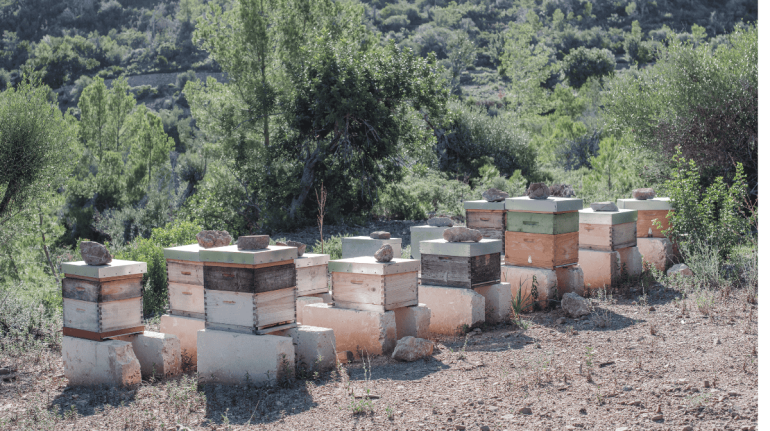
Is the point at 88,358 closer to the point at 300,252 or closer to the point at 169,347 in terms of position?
the point at 169,347

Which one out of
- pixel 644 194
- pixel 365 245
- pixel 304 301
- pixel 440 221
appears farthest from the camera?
pixel 644 194

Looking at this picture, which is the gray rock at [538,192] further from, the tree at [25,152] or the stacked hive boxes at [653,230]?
the tree at [25,152]

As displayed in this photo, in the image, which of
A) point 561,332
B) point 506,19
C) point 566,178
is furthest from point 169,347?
point 506,19

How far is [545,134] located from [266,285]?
102ft

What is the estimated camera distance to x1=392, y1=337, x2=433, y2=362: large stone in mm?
5477

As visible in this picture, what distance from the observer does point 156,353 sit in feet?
17.5

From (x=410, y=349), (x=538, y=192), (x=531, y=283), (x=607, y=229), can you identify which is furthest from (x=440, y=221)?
(x=410, y=349)

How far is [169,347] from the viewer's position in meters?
5.39

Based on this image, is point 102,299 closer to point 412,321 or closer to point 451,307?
point 412,321

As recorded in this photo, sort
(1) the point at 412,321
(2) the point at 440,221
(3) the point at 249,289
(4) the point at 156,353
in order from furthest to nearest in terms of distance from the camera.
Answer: (2) the point at 440,221 → (1) the point at 412,321 → (4) the point at 156,353 → (3) the point at 249,289

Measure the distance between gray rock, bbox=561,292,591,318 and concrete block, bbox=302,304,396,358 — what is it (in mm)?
2423

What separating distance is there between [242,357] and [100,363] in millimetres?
1337

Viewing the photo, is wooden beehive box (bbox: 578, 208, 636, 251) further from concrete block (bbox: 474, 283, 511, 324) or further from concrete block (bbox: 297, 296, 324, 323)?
concrete block (bbox: 297, 296, 324, 323)

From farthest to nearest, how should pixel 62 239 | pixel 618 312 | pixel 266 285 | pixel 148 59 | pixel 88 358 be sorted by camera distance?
pixel 148 59, pixel 62 239, pixel 618 312, pixel 88 358, pixel 266 285
